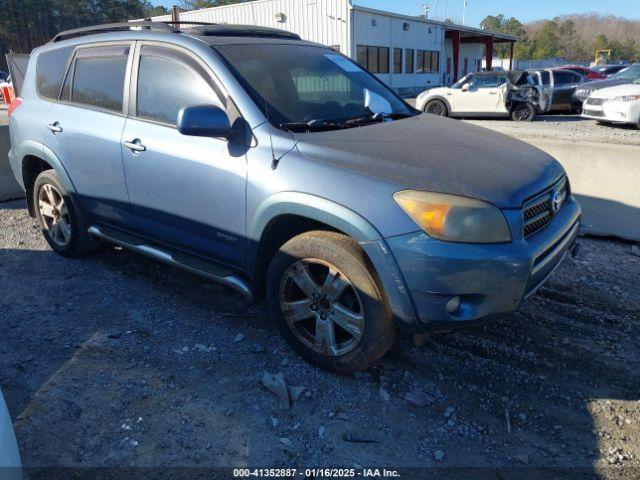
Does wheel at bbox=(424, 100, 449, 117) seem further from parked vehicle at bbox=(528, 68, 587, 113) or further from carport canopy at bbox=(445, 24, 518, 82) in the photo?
carport canopy at bbox=(445, 24, 518, 82)

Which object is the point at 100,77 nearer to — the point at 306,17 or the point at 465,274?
the point at 465,274

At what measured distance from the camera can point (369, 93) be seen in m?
3.90

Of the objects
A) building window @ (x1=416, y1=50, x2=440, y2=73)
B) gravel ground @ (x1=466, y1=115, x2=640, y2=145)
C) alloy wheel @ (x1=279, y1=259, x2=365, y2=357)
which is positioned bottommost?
gravel ground @ (x1=466, y1=115, x2=640, y2=145)

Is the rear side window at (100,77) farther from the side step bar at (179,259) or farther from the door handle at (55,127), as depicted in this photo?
the side step bar at (179,259)

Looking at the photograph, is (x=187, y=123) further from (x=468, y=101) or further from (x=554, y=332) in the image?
(x=468, y=101)

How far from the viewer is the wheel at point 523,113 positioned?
15500mm

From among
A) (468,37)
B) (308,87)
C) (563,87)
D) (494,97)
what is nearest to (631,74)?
(563,87)

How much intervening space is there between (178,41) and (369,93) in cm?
141

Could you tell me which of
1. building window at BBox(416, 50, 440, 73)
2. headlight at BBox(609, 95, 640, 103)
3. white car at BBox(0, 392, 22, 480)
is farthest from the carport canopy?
white car at BBox(0, 392, 22, 480)

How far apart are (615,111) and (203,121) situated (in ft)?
44.0

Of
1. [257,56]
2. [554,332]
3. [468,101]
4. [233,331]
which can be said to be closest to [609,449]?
[554,332]

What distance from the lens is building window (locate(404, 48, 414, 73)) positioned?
3450cm

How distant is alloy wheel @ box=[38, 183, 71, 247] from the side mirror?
2.22 meters

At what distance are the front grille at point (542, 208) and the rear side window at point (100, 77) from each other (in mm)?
2936
